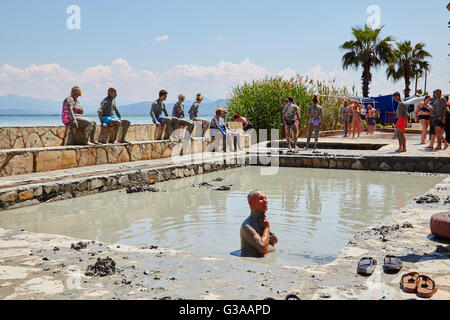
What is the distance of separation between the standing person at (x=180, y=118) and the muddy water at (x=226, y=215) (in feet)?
10.6

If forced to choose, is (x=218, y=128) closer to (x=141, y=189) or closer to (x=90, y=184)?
(x=141, y=189)

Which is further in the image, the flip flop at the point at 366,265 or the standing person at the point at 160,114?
the standing person at the point at 160,114

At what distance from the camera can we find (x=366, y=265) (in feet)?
13.7

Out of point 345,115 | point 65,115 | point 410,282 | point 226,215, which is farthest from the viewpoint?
point 345,115

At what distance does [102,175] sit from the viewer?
10.2m

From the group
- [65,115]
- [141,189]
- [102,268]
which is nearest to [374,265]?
[102,268]

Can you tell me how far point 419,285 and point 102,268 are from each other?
2.57 metres

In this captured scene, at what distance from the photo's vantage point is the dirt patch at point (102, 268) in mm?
4172

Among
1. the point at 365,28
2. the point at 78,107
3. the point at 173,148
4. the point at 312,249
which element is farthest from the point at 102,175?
the point at 365,28

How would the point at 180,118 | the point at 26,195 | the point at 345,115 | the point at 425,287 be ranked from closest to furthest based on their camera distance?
the point at 425,287 < the point at 26,195 < the point at 180,118 < the point at 345,115

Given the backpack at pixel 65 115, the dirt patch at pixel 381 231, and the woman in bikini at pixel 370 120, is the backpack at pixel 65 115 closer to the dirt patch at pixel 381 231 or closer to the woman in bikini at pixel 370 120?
the dirt patch at pixel 381 231

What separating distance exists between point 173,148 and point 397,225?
369 inches

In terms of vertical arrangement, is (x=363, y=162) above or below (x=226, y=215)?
above

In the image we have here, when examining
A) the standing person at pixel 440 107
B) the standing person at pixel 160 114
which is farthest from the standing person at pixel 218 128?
the standing person at pixel 440 107
